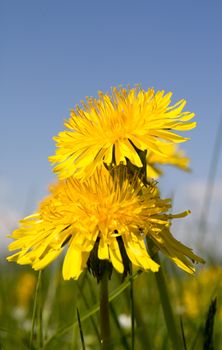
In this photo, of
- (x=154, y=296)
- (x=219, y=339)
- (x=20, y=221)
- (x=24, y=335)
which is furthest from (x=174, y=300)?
(x=20, y=221)

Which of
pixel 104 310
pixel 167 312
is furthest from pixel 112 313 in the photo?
pixel 104 310

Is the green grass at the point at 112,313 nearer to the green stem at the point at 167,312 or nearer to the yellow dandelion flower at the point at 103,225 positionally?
the green stem at the point at 167,312

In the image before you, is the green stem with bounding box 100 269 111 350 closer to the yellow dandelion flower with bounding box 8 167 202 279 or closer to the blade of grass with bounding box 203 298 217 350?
the yellow dandelion flower with bounding box 8 167 202 279

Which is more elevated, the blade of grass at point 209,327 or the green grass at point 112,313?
the blade of grass at point 209,327

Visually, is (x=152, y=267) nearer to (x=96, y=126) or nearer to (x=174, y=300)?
(x=96, y=126)

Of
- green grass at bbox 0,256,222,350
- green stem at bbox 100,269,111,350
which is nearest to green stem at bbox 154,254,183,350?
green grass at bbox 0,256,222,350

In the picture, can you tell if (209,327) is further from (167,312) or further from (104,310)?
(104,310)

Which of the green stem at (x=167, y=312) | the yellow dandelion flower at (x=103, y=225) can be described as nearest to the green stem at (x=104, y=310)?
the yellow dandelion flower at (x=103, y=225)
